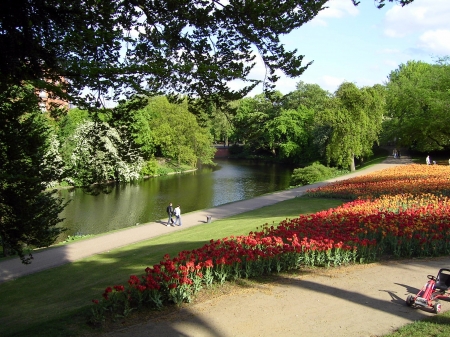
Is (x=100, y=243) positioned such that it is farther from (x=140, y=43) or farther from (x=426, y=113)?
(x=426, y=113)

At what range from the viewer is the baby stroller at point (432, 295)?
250 inches

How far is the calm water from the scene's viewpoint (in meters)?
24.4

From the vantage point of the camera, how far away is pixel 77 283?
10.3m

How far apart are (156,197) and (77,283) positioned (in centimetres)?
2242

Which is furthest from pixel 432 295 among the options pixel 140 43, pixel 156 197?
pixel 156 197

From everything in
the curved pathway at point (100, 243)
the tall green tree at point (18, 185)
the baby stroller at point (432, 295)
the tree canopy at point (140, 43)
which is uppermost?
the tree canopy at point (140, 43)

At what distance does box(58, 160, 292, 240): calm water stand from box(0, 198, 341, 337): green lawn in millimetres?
8520

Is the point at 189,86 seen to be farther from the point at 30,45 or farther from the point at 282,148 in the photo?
the point at 282,148

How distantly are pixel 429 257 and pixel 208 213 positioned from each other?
42.1 ft

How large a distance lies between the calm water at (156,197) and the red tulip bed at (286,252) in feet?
46.9

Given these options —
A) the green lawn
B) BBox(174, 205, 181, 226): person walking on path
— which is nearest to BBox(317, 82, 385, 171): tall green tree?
the green lawn

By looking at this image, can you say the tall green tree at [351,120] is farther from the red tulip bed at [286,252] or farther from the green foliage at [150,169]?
the red tulip bed at [286,252]

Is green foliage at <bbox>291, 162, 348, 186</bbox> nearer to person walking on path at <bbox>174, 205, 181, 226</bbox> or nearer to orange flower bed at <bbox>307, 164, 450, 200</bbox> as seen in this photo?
orange flower bed at <bbox>307, 164, 450, 200</bbox>

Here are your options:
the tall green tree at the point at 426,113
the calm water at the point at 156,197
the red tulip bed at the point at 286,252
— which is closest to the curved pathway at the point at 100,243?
Answer: the calm water at the point at 156,197
